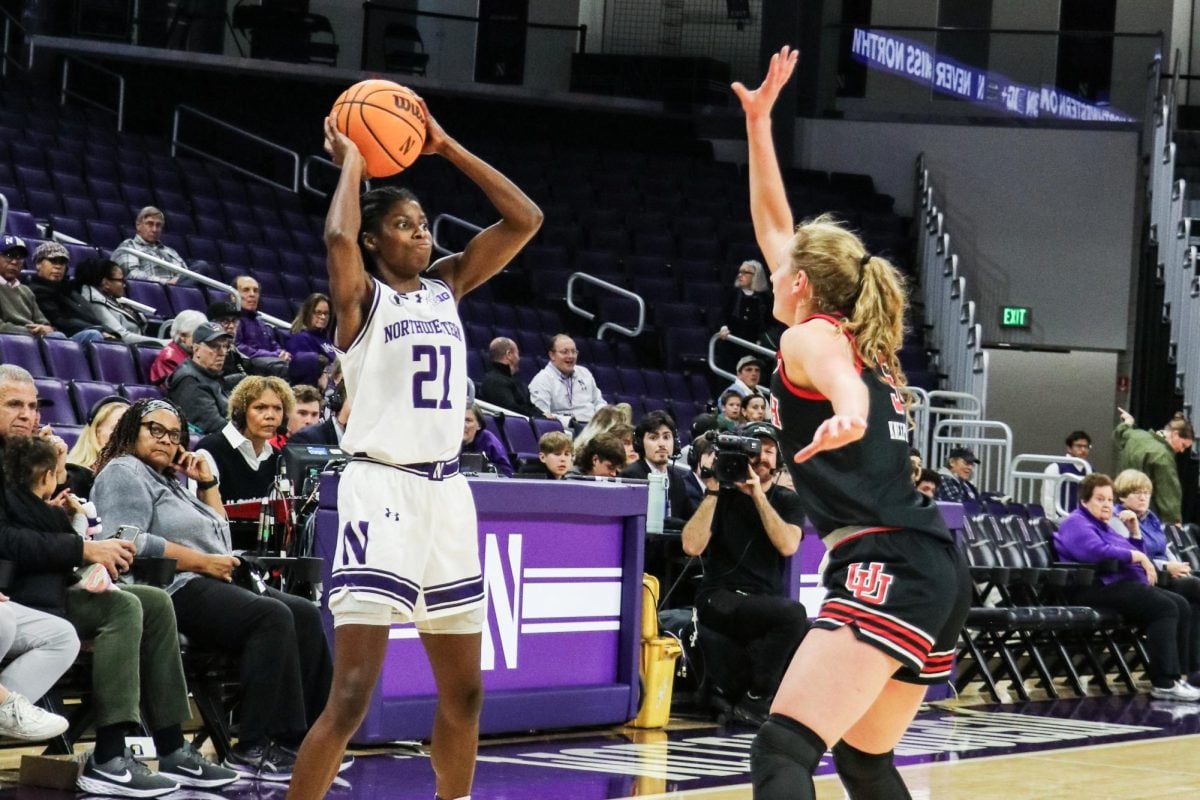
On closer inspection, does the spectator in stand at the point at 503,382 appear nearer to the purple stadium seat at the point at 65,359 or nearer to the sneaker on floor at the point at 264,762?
the purple stadium seat at the point at 65,359

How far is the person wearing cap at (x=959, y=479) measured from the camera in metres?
11.4

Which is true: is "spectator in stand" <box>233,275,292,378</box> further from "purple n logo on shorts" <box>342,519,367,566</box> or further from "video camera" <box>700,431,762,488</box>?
"purple n logo on shorts" <box>342,519,367,566</box>

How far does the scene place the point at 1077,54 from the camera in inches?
712

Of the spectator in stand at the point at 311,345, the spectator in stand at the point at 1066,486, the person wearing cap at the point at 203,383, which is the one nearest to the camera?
the person wearing cap at the point at 203,383

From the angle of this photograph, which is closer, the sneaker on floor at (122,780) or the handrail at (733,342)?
the sneaker on floor at (122,780)

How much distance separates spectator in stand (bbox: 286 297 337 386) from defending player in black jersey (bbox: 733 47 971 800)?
6828 millimetres

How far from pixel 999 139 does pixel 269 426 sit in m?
13.3

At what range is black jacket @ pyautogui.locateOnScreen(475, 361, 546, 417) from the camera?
11.5 meters

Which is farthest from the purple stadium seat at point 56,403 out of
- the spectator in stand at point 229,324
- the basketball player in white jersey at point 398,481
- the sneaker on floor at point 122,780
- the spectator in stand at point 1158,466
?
the spectator in stand at point 1158,466

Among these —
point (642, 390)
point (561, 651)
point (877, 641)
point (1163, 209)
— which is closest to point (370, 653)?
point (877, 641)

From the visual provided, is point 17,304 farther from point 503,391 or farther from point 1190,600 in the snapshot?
point 1190,600

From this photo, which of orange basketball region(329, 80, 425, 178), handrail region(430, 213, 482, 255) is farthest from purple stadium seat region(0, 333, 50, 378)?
handrail region(430, 213, 482, 255)

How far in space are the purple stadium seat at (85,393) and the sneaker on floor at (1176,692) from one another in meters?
6.09

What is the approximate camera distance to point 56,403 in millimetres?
8812
